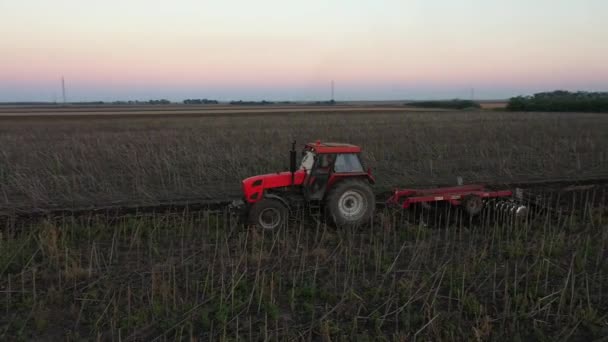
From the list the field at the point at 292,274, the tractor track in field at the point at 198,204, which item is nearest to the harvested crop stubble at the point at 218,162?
the field at the point at 292,274

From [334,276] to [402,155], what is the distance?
40.0 ft

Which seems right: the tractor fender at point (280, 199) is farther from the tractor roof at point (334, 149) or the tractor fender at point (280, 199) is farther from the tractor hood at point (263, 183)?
the tractor roof at point (334, 149)

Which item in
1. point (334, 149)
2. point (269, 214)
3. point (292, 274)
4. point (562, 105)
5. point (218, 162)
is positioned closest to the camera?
point (292, 274)

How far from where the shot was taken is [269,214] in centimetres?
895

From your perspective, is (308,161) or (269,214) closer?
(269,214)

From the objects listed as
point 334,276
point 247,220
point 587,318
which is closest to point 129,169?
point 247,220

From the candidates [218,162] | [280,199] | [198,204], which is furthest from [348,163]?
[218,162]

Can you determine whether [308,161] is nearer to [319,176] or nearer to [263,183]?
[319,176]

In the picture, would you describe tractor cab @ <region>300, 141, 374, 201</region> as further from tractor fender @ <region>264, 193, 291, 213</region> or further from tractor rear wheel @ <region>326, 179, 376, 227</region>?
tractor fender @ <region>264, 193, 291, 213</region>

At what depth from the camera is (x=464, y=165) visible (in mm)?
17078

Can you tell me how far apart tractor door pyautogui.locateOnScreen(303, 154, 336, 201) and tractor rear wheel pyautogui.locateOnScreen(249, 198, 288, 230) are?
0.58m

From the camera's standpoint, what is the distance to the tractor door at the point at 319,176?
9234 mm

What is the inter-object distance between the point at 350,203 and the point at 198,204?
391 cm

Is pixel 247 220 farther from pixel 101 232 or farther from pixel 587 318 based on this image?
pixel 587 318
